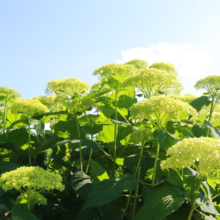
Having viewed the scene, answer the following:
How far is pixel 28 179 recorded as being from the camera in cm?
201

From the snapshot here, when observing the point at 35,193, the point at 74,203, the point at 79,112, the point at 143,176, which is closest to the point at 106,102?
the point at 79,112

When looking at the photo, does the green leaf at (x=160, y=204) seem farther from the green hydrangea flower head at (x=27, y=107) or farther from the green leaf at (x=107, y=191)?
the green hydrangea flower head at (x=27, y=107)

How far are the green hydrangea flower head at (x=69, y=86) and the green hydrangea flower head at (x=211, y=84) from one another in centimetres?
141

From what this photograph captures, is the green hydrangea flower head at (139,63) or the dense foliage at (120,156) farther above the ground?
the green hydrangea flower head at (139,63)

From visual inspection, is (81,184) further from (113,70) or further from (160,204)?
(113,70)

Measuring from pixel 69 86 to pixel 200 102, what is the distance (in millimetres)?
1528

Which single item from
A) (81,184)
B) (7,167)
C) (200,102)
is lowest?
(81,184)

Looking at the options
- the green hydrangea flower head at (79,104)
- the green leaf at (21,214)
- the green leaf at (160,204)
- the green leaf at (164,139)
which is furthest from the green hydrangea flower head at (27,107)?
the green leaf at (160,204)

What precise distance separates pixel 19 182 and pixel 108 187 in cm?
65

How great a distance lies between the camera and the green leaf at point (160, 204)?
73.1 inches

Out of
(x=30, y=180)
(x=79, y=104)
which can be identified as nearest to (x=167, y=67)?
(x=79, y=104)

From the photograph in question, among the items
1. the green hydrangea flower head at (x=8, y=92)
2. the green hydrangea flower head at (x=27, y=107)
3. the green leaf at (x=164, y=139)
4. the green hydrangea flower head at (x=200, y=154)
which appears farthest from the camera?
the green hydrangea flower head at (x=8, y=92)

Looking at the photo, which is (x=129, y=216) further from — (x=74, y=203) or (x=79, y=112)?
(x=79, y=112)

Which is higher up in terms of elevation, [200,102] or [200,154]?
[200,102]
